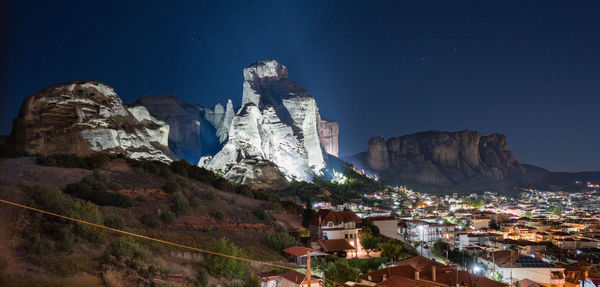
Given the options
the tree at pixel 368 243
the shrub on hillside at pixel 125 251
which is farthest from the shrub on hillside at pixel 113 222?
the tree at pixel 368 243

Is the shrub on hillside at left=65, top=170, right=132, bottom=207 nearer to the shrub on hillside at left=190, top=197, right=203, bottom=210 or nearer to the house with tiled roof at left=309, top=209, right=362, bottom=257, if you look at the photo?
the shrub on hillside at left=190, top=197, right=203, bottom=210

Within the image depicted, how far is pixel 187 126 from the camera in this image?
84562 millimetres

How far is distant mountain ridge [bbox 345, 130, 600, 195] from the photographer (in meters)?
139

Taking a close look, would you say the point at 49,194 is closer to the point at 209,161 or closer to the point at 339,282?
the point at 339,282

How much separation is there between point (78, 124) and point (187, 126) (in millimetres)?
45943

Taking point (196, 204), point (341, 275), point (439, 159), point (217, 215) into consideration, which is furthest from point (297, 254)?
point (439, 159)

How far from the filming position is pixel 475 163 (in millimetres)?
147250

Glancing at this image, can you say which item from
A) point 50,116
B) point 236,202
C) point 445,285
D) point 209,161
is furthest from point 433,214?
point 50,116

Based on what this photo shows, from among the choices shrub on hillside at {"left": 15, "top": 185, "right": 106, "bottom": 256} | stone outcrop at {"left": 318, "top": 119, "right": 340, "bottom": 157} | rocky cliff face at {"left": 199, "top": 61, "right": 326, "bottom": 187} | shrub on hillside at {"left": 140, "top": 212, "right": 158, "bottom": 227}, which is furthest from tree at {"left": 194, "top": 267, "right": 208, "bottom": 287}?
stone outcrop at {"left": 318, "top": 119, "right": 340, "bottom": 157}

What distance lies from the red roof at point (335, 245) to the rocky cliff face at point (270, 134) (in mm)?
31476

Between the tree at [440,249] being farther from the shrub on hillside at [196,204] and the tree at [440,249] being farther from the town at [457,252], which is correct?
the shrub on hillside at [196,204]

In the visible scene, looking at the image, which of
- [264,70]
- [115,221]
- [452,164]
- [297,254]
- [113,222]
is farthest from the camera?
[452,164]

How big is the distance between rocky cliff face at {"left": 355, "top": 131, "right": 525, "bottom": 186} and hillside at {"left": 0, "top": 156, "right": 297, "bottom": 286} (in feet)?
366

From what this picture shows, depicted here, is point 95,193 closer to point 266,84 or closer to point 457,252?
point 457,252
